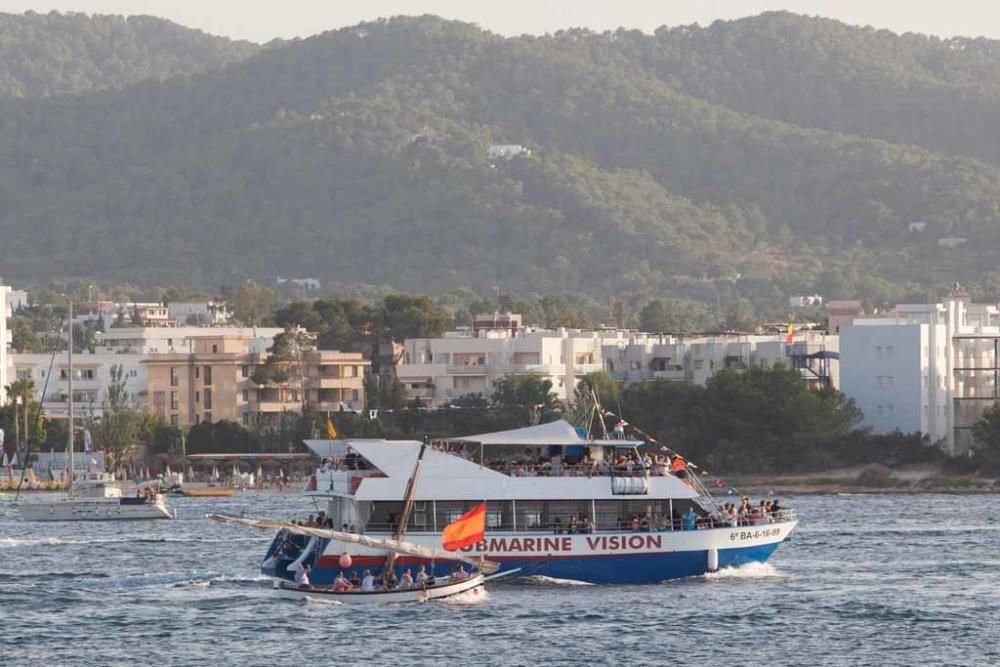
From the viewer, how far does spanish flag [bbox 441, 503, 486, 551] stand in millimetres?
65125

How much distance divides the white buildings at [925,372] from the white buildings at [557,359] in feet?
58.8

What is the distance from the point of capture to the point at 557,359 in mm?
169000

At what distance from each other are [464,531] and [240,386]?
10821 centimetres

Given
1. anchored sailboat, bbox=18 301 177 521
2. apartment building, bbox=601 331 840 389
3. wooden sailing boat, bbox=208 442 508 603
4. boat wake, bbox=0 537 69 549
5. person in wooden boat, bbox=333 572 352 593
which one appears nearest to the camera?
wooden sailing boat, bbox=208 442 508 603

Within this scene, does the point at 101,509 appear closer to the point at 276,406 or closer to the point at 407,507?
the point at 276,406

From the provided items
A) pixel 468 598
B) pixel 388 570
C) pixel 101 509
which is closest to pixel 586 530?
pixel 468 598

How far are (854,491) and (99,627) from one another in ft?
248

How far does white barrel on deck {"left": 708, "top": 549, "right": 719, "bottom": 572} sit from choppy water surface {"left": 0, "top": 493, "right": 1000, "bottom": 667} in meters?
0.42

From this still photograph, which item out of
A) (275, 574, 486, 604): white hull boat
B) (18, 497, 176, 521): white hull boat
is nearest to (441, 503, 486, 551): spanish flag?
(275, 574, 486, 604): white hull boat

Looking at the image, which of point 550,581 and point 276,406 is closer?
point 550,581

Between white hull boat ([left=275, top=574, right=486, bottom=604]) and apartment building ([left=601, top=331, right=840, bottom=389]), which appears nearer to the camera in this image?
white hull boat ([left=275, top=574, right=486, bottom=604])

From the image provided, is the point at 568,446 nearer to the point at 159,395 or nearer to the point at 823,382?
the point at 823,382

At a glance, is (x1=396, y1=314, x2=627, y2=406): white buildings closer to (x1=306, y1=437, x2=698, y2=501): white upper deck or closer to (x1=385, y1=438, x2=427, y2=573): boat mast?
(x1=306, y1=437, x2=698, y2=501): white upper deck

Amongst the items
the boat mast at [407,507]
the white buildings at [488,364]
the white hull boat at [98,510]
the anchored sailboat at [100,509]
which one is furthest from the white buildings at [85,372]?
the boat mast at [407,507]
